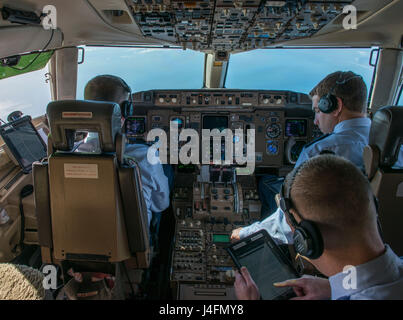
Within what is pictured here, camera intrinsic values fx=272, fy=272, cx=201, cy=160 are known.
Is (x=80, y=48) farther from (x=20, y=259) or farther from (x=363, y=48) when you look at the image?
(x=363, y=48)

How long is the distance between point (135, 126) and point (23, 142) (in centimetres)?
110

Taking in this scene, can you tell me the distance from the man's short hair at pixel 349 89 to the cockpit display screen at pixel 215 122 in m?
1.47

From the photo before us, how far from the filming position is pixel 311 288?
1.11m

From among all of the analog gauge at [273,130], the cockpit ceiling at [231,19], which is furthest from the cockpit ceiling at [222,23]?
the analog gauge at [273,130]

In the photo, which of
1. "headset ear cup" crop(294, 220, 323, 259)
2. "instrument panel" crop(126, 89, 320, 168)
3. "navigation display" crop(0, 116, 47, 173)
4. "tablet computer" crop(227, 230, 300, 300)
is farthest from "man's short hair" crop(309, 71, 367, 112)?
"navigation display" crop(0, 116, 47, 173)

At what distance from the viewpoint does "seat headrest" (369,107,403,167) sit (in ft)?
4.00

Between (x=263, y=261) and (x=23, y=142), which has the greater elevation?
(x=23, y=142)

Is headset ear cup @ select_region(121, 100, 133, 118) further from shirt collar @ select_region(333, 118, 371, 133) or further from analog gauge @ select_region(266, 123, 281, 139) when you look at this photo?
analog gauge @ select_region(266, 123, 281, 139)

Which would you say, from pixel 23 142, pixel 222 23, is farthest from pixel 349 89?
pixel 23 142

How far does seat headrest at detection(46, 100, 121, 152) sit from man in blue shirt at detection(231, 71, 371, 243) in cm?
102

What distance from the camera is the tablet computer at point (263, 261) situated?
4.58ft

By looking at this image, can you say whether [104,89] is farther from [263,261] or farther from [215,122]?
[215,122]
